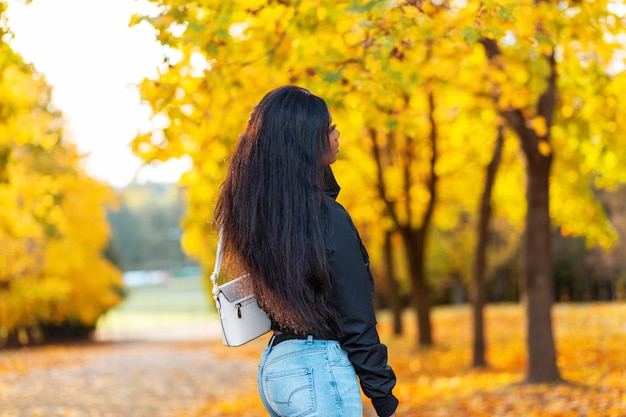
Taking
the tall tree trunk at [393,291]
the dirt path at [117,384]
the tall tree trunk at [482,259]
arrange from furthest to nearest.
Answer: the tall tree trunk at [393,291] → the tall tree trunk at [482,259] → the dirt path at [117,384]

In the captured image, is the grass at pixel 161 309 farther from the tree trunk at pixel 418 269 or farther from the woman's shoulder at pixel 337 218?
the woman's shoulder at pixel 337 218

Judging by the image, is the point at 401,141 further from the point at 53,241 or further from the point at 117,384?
the point at 53,241

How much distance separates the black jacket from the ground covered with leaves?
5.61 metres

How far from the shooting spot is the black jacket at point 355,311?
8.44ft

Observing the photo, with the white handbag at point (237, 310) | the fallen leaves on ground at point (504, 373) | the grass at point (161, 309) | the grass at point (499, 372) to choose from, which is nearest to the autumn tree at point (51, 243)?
the grass at point (499, 372)

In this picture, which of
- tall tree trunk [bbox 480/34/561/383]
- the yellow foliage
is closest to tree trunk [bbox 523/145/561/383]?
tall tree trunk [bbox 480/34/561/383]

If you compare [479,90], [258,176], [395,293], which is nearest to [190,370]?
[395,293]

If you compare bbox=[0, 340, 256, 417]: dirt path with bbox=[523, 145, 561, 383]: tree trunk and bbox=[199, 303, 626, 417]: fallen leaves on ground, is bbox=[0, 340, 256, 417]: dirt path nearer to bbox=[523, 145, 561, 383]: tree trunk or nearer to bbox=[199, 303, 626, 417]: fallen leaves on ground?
bbox=[199, 303, 626, 417]: fallen leaves on ground

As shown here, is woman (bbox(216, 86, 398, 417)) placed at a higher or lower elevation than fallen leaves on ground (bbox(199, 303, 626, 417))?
higher

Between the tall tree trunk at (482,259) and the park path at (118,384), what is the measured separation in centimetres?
428

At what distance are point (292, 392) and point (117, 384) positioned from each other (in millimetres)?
13614

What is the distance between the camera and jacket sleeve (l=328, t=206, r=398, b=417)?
2570 mm

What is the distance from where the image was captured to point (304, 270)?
2.58 metres

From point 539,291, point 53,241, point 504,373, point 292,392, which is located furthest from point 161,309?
point 292,392
